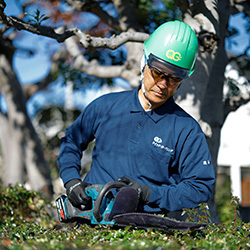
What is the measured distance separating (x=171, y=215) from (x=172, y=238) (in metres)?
1.06

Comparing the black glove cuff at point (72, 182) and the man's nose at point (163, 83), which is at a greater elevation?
the man's nose at point (163, 83)

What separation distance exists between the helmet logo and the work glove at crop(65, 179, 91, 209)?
4.03ft

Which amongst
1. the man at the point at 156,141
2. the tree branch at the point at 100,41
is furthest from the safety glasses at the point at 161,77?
the tree branch at the point at 100,41

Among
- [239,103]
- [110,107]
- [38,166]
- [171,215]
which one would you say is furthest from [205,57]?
[38,166]

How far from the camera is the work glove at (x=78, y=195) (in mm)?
3086

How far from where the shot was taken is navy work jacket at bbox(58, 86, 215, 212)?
3182mm

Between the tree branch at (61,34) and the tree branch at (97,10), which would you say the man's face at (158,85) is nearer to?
the tree branch at (61,34)

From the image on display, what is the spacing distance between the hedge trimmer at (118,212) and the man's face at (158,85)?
866mm

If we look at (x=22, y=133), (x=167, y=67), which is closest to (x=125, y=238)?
(x=167, y=67)

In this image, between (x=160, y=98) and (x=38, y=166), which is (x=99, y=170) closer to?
(x=160, y=98)

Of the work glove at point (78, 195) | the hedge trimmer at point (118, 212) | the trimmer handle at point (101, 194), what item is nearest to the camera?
the hedge trimmer at point (118, 212)

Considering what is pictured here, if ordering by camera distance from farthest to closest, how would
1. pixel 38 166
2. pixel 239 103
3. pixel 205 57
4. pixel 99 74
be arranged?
pixel 38 166
pixel 99 74
pixel 239 103
pixel 205 57

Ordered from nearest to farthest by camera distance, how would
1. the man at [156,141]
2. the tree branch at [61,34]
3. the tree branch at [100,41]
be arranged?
the man at [156,141] < the tree branch at [61,34] < the tree branch at [100,41]

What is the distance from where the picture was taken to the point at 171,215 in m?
3.56
